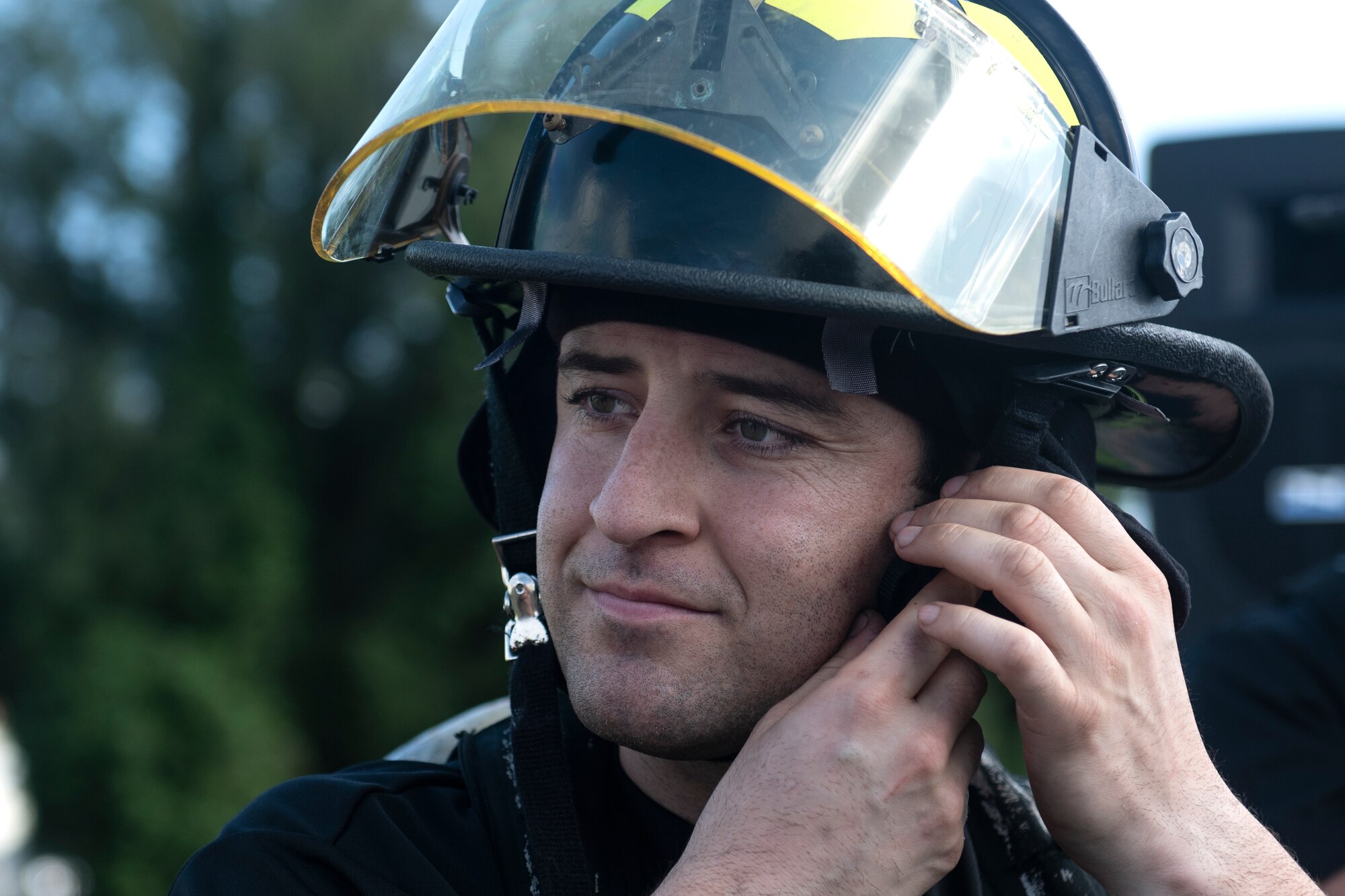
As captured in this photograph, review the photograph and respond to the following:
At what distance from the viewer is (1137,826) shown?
1453 mm

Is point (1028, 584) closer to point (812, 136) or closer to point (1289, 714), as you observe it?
point (812, 136)

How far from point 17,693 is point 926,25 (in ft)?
24.7

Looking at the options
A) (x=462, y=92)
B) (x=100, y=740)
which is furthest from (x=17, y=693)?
(x=462, y=92)

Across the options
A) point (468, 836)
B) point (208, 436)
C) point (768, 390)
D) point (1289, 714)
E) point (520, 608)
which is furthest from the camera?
point (208, 436)

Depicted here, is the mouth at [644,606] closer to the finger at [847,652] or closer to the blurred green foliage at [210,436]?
the finger at [847,652]

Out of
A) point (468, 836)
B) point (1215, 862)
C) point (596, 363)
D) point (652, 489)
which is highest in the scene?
point (596, 363)

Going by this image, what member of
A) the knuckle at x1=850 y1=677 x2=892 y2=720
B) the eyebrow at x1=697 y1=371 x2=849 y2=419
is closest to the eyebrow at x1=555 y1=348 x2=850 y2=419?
the eyebrow at x1=697 y1=371 x2=849 y2=419

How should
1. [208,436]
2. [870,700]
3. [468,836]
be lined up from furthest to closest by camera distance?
[208,436], [468,836], [870,700]

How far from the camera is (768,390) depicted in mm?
1512

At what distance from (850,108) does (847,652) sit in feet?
2.12

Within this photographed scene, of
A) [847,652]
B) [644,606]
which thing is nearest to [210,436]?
[644,606]

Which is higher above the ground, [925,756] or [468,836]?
[925,756]

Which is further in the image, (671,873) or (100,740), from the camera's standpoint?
(100,740)

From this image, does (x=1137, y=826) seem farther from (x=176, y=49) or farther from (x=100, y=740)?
(x=176, y=49)
